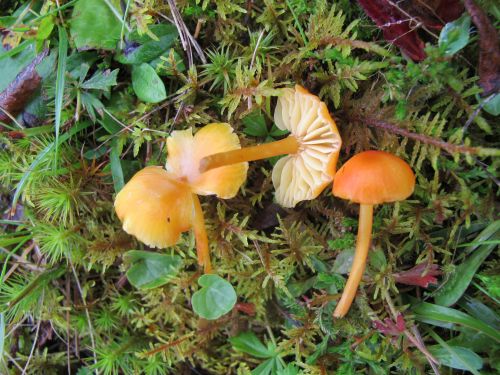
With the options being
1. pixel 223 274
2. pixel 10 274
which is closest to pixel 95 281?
pixel 10 274

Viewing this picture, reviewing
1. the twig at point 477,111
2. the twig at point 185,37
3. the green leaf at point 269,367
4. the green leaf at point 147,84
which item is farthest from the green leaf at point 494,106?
the green leaf at point 269,367

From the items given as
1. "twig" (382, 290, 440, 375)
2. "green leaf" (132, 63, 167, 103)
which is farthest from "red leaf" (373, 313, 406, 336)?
"green leaf" (132, 63, 167, 103)

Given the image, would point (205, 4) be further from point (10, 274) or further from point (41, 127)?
point (10, 274)

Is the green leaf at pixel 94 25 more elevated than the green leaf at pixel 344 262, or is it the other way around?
the green leaf at pixel 94 25

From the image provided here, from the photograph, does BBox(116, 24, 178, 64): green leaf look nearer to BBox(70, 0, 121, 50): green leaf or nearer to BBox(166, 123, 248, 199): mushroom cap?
BBox(70, 0, 121, 50): green leaf

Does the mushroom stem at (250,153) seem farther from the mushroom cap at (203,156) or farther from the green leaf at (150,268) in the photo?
the green leaf at (150,268)

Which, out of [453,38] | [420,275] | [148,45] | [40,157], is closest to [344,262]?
[420,275]

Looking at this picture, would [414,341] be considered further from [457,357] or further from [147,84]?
[147,84]
